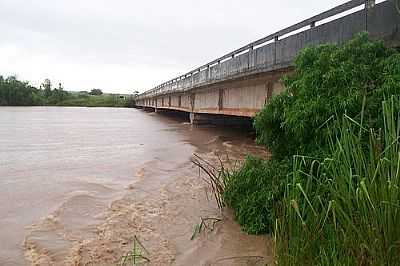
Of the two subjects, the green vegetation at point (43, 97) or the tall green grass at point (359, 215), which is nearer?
the tall green grass at point (359, 215)

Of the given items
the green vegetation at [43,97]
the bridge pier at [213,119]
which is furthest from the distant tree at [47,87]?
the bridge pier at [213,119]

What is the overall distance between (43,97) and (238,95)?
271 ft

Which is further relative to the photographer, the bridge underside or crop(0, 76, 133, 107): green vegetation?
crop(0, 76, 133, 107): green vegetation

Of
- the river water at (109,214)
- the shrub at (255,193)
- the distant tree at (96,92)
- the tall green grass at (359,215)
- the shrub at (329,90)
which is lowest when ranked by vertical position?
the river water at (109,214)

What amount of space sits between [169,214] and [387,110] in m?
4.43

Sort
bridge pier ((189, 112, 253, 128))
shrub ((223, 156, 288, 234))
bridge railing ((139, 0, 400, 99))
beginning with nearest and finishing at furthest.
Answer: shrub ((223, 156, 288, 234)) < bridge railing ((139, 0, 400, 99)) < bridge pier ((189, 112, 253, 128))

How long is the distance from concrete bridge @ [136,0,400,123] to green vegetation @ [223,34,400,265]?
1.09 metres

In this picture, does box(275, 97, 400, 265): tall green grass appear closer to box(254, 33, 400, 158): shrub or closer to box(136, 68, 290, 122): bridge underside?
box(254, 33, 400, 158): shrub

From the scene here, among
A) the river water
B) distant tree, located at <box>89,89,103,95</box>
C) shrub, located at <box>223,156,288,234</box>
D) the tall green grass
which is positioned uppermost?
distant tree, located at <box>89,89,103,95</box>

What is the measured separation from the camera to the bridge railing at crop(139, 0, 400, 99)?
708cm

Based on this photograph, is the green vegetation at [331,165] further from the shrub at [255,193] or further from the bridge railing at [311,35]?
the bridge railing at [311,35]

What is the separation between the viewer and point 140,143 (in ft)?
56.7

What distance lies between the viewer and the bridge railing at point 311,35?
7.08 metres

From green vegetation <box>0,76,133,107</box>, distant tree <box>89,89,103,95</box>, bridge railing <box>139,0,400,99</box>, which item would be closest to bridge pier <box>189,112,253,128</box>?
bridge railing <box>139,0,400,99</box>
